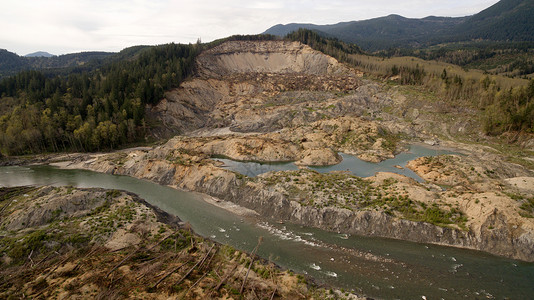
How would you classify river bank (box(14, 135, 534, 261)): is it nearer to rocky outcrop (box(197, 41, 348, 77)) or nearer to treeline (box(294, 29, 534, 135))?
treeline (box(294, 29, 534, 135))

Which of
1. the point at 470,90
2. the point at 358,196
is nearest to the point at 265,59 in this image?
the point at 470,90

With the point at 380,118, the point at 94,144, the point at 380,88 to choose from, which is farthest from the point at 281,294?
the point at 380,88

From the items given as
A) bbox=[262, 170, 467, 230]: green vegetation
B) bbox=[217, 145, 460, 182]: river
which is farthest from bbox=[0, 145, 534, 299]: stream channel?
bbox=[217, 145, 460, 182]: river

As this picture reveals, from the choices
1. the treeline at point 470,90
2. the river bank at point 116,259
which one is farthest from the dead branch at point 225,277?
the treeline at point 470,90

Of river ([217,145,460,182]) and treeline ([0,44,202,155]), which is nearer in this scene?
river ([217,145,460,182])

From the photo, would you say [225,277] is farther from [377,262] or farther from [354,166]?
[354,166]

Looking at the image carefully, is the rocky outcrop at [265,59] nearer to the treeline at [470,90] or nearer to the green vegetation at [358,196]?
the treeline at [470,90]
